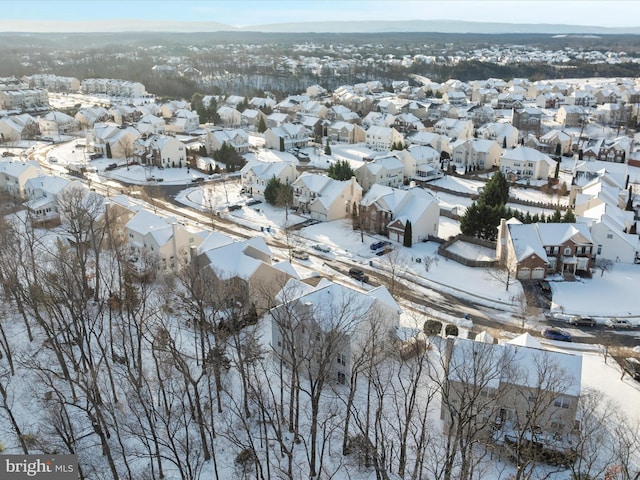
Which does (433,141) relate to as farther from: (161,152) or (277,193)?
(161,152)

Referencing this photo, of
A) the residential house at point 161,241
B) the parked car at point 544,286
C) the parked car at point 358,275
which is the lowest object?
the parked car at point 544,286

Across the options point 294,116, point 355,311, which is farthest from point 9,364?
point 294,116

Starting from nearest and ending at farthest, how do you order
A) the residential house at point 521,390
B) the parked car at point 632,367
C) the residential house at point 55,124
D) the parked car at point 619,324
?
the residential house at point 521,390 < the parked car at point 632,367 < the parked car at point 619,324 < the residential house at point 55,124

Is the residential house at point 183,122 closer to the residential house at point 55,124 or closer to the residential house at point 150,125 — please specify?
the residential house at point 150,125

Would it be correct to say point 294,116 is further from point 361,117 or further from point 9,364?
point 9,364

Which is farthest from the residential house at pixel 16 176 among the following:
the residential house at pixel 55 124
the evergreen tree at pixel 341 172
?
the residential house at pixel 55 124

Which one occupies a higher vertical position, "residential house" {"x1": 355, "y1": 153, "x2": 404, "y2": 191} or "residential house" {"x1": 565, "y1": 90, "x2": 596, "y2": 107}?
"residential house" {"x1": 565, "y1": 90, "x2": 596, "y2": 107}

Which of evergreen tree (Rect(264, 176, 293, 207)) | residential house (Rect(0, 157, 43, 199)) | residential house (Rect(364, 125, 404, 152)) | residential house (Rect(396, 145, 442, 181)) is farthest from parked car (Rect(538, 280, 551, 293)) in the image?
residential house (Rect(0, 157, 43, 199))

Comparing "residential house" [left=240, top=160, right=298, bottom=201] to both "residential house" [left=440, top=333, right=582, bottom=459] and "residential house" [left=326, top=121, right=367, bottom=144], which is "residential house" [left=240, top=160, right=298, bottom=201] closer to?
"residential house" [left=326, top=121, right=367, bottom=144]
